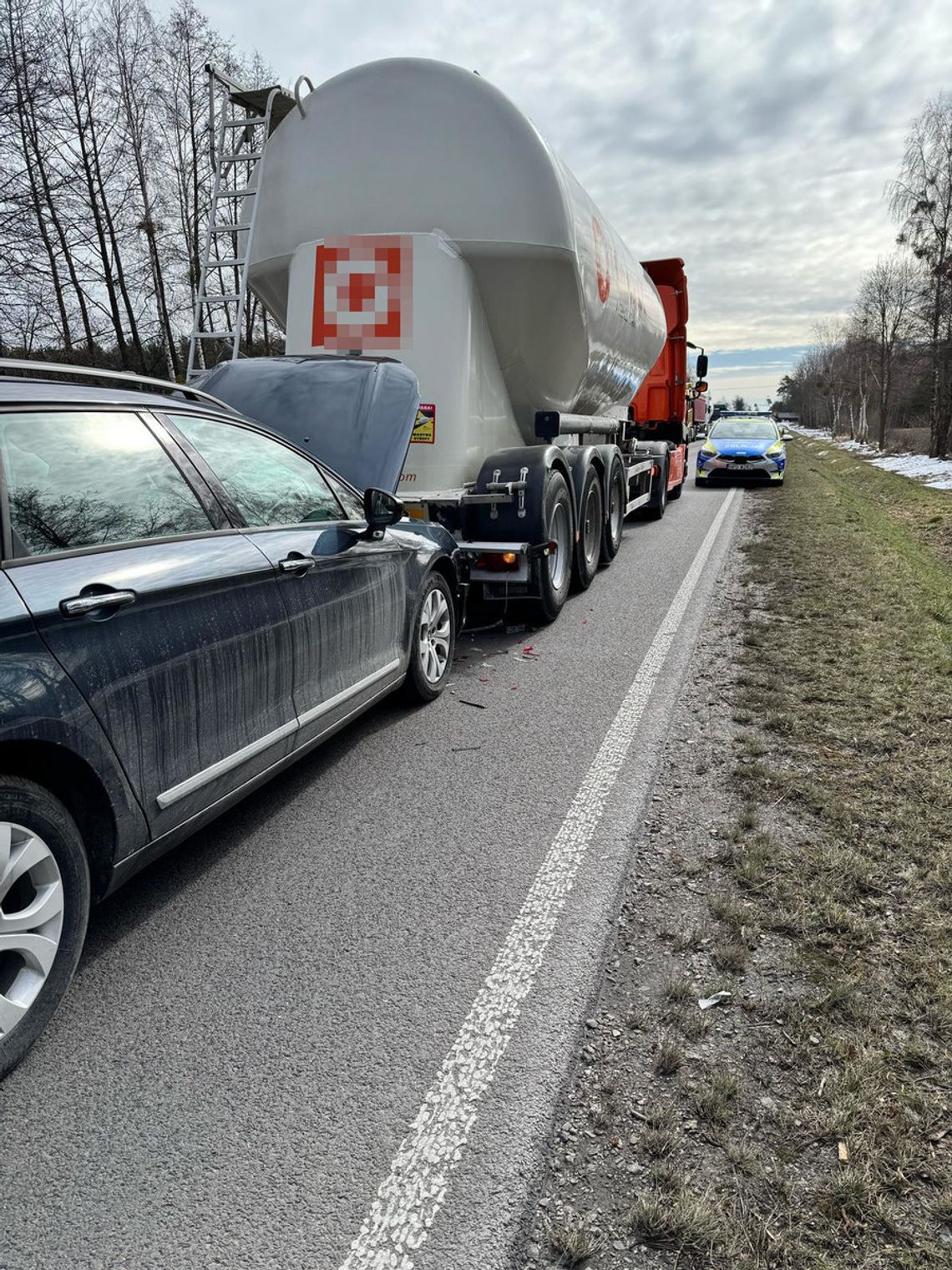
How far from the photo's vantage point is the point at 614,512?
10008mm

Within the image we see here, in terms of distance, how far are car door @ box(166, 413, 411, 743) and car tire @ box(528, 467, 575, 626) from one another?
2496 mm

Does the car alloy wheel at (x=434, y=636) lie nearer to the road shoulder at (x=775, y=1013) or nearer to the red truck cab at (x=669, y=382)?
the road shoulder at (x=775, y=1013)

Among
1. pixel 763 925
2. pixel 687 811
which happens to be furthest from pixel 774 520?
pixel 763 925

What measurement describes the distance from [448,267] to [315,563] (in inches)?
Result: 141

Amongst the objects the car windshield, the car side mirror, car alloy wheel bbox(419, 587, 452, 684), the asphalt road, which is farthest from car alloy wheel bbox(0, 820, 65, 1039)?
the car windshield

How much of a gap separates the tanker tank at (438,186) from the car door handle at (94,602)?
4.36 m

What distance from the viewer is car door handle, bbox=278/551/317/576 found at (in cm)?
342

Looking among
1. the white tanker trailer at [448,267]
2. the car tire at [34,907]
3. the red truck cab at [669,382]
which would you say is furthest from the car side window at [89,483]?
the red truck cab at [669,382]

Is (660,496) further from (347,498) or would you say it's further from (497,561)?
(347,498)

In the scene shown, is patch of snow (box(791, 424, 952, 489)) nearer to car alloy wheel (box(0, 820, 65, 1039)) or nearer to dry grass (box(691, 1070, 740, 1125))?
dry grass (box(691, 1070, 740, 1125))

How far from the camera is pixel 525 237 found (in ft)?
20.5

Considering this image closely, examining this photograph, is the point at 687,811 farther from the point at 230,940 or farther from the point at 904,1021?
the point at 230,940

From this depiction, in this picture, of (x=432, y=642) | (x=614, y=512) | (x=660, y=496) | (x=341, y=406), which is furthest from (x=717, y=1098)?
(x=660, y=496)

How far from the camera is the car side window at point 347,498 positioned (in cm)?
429
